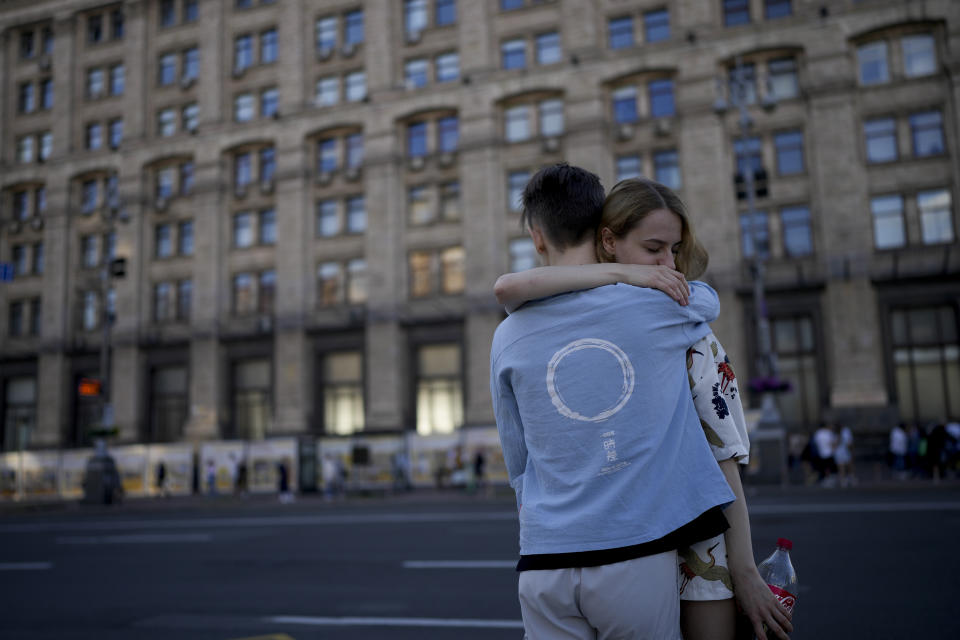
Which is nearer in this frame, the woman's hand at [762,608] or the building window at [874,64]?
the woman's hand at [762,608]

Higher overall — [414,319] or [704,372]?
[414,319]

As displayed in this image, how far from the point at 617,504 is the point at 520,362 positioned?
1.49 ft

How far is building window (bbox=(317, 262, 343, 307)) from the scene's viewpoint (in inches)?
1550

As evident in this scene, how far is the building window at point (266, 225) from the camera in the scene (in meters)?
41.3

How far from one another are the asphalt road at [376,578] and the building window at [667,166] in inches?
883

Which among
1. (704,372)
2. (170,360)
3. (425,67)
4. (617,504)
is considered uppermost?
(425,67)

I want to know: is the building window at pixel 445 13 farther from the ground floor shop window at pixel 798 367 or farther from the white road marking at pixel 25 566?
the white road marking at pixel 25 566

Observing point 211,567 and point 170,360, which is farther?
point 170,360

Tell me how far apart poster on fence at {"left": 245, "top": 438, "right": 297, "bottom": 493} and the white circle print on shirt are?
1214 inches

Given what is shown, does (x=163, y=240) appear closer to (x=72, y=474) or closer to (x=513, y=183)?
(x=72, y=474)

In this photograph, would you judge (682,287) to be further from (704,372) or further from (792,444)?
(792,444)

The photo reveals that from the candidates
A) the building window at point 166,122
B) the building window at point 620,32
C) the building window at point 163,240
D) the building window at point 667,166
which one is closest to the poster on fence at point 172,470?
the building window at point 163,240

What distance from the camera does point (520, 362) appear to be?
6.47 ft

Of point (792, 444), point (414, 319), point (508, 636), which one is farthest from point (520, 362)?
point (414, 319)
